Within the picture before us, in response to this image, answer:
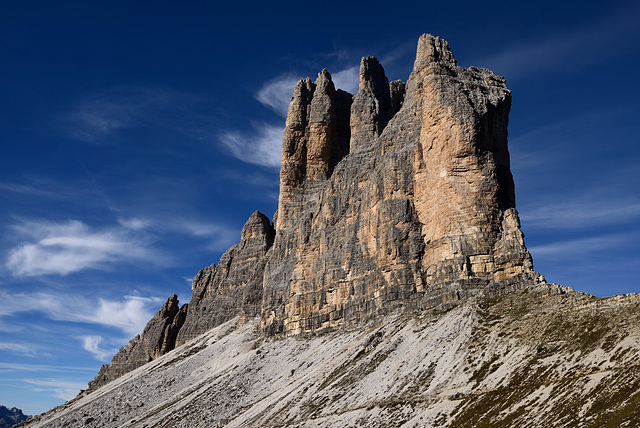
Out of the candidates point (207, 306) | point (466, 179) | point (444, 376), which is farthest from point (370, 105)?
point (444, 376)

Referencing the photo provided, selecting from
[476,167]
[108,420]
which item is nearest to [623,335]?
[476,167]

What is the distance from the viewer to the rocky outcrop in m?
151

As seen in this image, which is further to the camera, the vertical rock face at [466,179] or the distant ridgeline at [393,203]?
the distant ridgeline at [393,203]

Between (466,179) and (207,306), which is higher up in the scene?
(207,306)

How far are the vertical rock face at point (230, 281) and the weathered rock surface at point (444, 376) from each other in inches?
1822

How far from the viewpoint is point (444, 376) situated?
5309 centimetres

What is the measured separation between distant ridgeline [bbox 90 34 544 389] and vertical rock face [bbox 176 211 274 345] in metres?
10.4

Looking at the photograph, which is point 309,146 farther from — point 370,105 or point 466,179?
point 466,179

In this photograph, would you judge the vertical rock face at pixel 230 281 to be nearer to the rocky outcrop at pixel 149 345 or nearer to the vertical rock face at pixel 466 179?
the rocky outcrop at pixel 149 345

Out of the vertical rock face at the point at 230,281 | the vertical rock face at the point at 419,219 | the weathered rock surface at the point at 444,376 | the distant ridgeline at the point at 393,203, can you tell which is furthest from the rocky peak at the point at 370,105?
the weathered rock surface at the point at 444,376

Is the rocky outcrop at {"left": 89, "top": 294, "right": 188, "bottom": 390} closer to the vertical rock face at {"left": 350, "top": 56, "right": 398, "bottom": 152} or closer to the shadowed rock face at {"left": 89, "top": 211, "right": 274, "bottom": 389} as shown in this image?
the shadowed rock face at {"left": 89, "top": 211, "right": 274, "bottom": 389}

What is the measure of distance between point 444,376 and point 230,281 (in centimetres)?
10332

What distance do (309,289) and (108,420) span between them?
37907mm

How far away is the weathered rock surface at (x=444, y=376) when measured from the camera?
132ft
